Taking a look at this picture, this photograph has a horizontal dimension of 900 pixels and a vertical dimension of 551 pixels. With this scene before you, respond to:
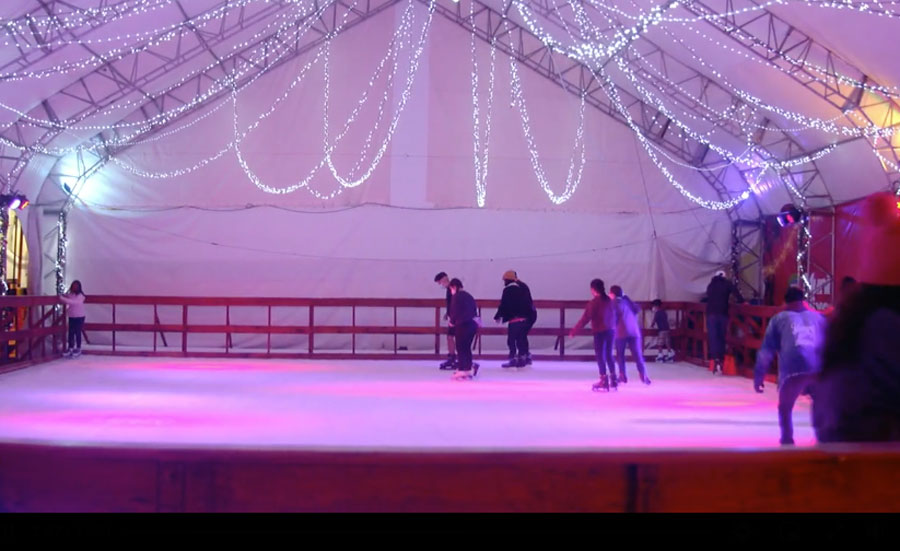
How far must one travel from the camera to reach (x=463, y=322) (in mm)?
9961

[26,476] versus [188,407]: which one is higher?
[26,476]

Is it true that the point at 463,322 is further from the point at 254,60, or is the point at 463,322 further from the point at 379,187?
the point at 254,60

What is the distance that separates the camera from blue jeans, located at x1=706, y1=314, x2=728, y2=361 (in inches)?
454

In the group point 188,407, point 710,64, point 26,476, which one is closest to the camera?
point 26,476

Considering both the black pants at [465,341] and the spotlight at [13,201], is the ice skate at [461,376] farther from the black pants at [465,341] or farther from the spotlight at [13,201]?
the spotlight at [13,201]

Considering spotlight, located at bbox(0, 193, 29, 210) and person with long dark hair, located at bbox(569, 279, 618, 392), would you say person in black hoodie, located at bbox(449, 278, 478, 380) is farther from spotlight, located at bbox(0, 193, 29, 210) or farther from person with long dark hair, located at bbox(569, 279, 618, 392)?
spotlight, located at bbox(0, 193, 29, 210)


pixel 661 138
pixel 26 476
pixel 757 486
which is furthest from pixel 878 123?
pixel 26 476

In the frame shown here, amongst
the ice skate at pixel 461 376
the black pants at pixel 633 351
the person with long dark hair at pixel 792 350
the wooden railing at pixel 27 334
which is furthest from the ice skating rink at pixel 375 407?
the person with long dark hair at pixel 792 350

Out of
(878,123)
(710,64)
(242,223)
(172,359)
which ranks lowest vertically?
(172,359)

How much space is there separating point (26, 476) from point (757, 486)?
1790 mm

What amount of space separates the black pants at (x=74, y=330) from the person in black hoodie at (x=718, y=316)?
353 inches
